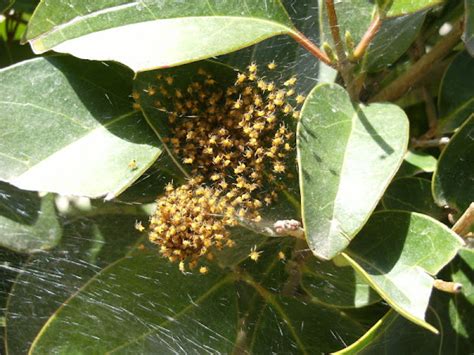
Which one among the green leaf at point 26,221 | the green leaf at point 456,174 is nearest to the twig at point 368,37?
the green leaf at point 456,174

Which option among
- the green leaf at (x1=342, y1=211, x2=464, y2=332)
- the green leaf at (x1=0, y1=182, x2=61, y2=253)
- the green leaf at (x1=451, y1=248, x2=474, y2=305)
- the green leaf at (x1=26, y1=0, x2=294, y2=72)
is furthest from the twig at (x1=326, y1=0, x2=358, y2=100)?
the green leaf at (x1=0, y1=182, x2=61, y2=253)

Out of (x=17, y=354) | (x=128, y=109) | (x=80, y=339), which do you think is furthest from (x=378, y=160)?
(x=17, y=354)

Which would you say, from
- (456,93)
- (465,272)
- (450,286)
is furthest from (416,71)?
(450,286)

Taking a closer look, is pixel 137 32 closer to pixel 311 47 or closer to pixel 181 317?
pixel 311 47

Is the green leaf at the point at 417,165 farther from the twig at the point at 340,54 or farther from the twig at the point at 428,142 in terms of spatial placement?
the twig at the point at 340,54

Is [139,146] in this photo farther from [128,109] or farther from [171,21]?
[171,21]
